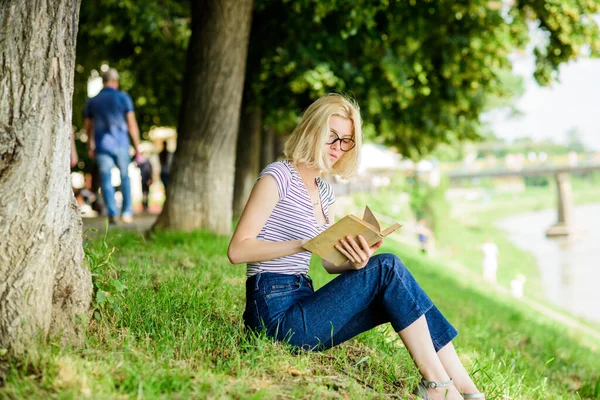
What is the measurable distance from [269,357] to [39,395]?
44.3 inches

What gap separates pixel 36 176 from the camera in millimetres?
3590

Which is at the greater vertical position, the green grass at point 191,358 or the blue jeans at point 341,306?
the blue jeans at point 341,306

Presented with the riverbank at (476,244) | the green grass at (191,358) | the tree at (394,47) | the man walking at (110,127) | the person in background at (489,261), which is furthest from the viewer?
the riverbank at (476,244)

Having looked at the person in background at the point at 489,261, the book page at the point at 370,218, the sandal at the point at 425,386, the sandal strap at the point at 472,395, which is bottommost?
the person in background at the point at 489,261

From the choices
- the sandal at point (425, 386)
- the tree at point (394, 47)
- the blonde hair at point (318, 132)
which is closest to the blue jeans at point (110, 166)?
the tree at point (394, 47)

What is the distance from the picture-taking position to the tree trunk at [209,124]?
869 cm

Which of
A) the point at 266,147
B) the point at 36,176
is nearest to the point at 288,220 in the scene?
the point at 36,176

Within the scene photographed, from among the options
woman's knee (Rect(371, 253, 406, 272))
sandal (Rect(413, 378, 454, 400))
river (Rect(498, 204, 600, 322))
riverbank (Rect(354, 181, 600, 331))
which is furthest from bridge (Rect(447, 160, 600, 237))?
woman's knee (Rect(371, 253, 406, 272))

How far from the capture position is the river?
28.6 metres

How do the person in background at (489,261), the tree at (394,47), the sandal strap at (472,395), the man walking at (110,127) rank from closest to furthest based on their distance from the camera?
the sandal strap at (472,395)
the man walking at (110,127)
the tree at (394,47)
the person in background at (489,261)

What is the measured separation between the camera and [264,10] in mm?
12977

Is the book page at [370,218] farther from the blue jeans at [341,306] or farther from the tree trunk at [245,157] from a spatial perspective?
the tree trunk at [245,157]

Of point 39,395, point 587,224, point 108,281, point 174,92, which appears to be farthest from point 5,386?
point 587,224

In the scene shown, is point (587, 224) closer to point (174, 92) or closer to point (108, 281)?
point (174, 92)
